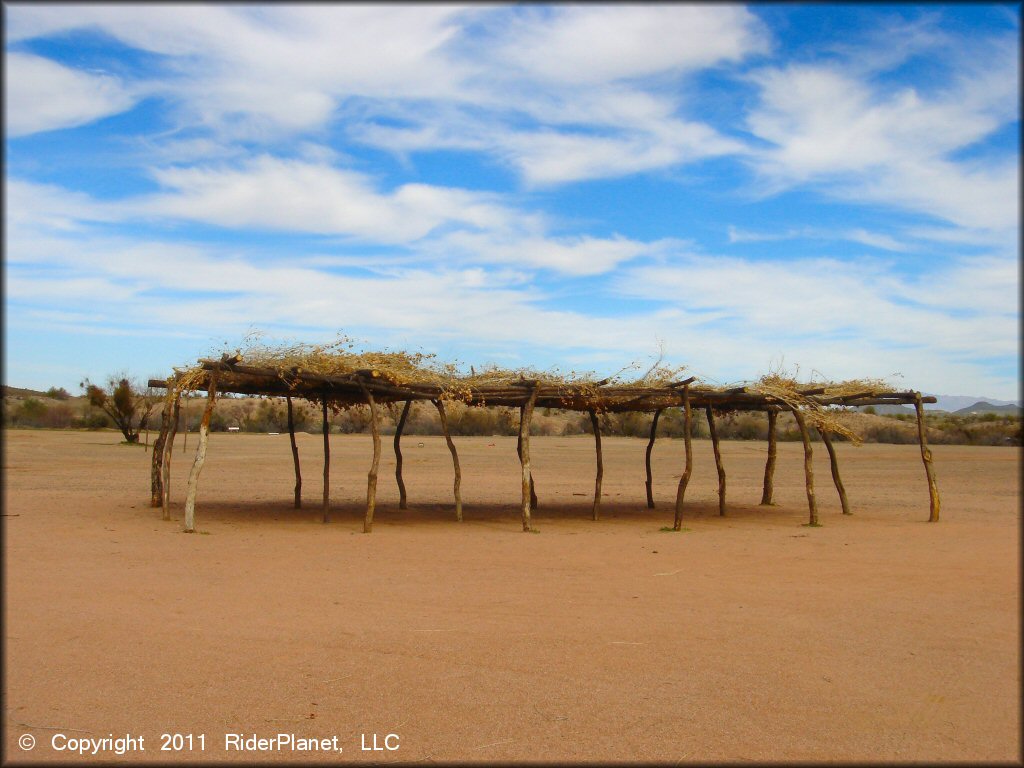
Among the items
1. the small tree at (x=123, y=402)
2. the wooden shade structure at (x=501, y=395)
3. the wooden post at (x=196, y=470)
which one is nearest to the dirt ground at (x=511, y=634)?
the wooden post at (x=196, y=470)

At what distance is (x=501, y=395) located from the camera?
14656 millimetres

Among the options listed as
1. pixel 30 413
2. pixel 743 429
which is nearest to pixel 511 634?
pixel 743 429

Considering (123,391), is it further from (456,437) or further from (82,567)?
(82,567)

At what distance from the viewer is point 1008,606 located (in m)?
8.40

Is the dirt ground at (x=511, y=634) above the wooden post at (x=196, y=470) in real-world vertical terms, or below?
below

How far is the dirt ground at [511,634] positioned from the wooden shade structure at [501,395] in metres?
1.00

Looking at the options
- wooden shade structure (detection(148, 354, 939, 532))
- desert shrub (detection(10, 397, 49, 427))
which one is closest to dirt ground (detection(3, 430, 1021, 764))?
wooden shade structure (detection(148, 354, 939, 532))

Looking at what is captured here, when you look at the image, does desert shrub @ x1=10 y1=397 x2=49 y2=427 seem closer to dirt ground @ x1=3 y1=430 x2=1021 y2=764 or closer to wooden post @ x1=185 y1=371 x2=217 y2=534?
dirt ground @ x1=3 y1=430 x2=1021 y2=764

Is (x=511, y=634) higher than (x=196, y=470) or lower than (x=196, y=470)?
lower

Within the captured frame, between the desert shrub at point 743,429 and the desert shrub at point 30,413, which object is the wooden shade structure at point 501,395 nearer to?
the desert shrub at point 743,429

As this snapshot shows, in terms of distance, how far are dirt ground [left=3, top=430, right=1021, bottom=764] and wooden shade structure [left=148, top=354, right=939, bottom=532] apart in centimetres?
100

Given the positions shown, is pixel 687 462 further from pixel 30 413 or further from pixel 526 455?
pixel 30 413

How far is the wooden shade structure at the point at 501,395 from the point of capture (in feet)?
44.6

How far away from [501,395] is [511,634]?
7.49m
